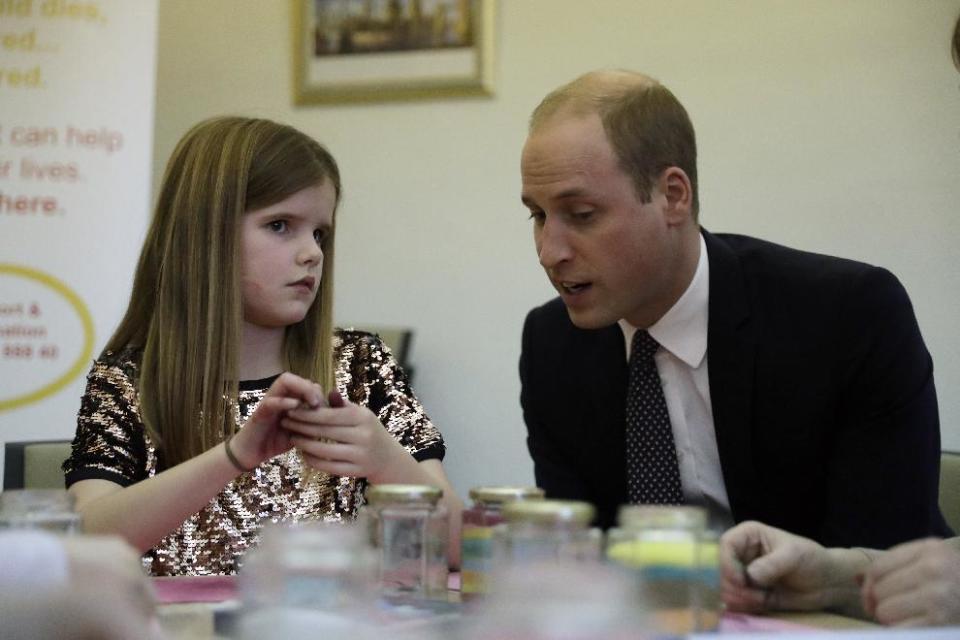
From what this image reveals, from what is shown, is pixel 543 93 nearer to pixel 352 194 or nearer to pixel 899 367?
pixel 352 194

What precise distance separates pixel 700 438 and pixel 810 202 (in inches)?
64.1

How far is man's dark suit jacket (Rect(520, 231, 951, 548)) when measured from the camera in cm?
177

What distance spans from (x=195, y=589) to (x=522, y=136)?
257 cm

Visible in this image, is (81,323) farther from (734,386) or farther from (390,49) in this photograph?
(734,386)

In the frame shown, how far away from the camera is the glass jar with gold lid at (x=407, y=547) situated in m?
1.10

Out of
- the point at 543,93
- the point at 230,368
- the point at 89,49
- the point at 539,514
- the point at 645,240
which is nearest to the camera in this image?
the point at 539,514

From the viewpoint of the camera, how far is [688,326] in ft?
6.40

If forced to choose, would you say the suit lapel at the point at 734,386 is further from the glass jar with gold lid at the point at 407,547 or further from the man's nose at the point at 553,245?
the glass jar with gold lid at the point at 407,547

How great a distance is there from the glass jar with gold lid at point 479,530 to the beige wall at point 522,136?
2.40 meters

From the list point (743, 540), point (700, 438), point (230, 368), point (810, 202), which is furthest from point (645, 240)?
point (810, 202)

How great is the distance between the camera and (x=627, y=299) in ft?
6.17

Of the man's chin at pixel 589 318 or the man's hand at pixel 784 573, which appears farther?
the man's chin at pixel 589 318

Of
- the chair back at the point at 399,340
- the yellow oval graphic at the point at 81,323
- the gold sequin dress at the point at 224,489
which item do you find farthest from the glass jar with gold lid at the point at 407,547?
the chair back at the point at 399,340

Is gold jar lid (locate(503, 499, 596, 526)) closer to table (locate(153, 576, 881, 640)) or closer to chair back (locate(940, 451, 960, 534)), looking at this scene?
table (locate(153, 576, 881, 640))
